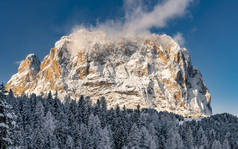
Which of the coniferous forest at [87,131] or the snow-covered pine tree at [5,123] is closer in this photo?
the snow-covered pine tree at [5,123]

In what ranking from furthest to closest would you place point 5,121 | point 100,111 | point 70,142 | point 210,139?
point 210,139 < point 100,111 < point 70,142 < point 5,121

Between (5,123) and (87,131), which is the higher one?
(87,131)

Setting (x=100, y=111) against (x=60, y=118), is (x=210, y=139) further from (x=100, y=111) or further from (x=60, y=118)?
(x=60, y=118)

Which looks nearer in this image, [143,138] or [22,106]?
[143,138]

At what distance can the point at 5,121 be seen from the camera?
21.4 m

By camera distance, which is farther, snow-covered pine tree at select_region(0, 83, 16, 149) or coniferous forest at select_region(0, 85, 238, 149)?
coniferous forest at select_region(0, 85, 238, 149)

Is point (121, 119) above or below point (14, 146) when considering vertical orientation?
above

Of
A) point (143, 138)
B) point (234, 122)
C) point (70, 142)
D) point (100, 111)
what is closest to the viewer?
point (70, 142)

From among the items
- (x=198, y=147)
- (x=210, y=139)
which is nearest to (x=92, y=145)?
(x=198, y=147)

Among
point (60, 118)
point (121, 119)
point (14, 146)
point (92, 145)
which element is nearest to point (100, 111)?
point (121, 119)

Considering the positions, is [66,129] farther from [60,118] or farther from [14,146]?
[14,146]

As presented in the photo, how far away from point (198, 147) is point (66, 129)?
67266 millimetres

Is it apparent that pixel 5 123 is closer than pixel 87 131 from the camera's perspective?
Yes

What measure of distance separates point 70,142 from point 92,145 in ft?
19.8
